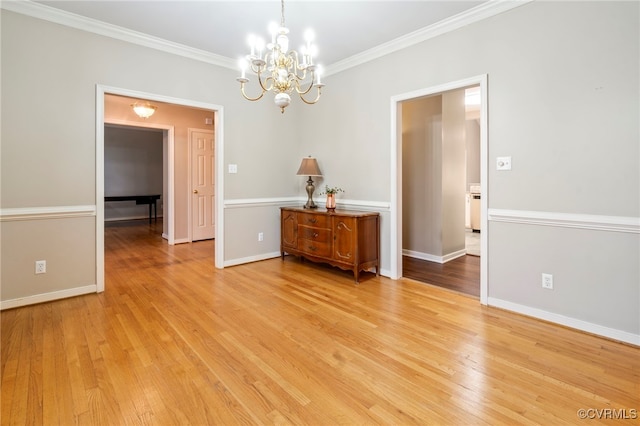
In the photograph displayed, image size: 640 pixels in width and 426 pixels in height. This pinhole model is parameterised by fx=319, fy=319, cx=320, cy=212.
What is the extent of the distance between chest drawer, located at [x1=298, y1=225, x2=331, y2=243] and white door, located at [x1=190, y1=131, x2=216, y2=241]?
9.27 ft

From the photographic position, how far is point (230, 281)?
3658mm

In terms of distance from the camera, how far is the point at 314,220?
4.06 metres

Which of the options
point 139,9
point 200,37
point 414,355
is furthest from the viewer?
point 200,37

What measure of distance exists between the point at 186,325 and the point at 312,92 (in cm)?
360

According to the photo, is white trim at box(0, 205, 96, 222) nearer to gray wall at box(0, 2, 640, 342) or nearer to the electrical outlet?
gray wall at box(0, 2, 640, 342)

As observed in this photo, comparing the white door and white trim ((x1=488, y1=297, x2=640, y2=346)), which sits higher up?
the white door

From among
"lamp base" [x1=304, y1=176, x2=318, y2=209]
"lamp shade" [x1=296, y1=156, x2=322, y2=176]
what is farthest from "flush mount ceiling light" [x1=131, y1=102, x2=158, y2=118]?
"lamp base" [x1=304, y1=176, x2=318, y2=209]

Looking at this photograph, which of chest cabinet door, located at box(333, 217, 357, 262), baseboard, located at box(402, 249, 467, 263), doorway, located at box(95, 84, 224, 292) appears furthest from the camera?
baseboard, located at box(402, 249, 467, 263)

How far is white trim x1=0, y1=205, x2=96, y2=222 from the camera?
281 cm

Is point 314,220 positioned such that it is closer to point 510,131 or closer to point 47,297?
point 510,131

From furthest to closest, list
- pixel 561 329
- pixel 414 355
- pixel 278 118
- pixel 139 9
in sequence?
1. pixel 278 118
2. pixel 139 9
3. pixel 561 329
4. pixel 414 355

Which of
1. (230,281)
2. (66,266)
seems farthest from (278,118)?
(66,266)

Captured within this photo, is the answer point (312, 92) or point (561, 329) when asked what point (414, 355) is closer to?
point (561, 329)

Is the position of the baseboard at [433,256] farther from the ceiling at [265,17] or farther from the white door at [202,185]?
the white door at [202,185]
